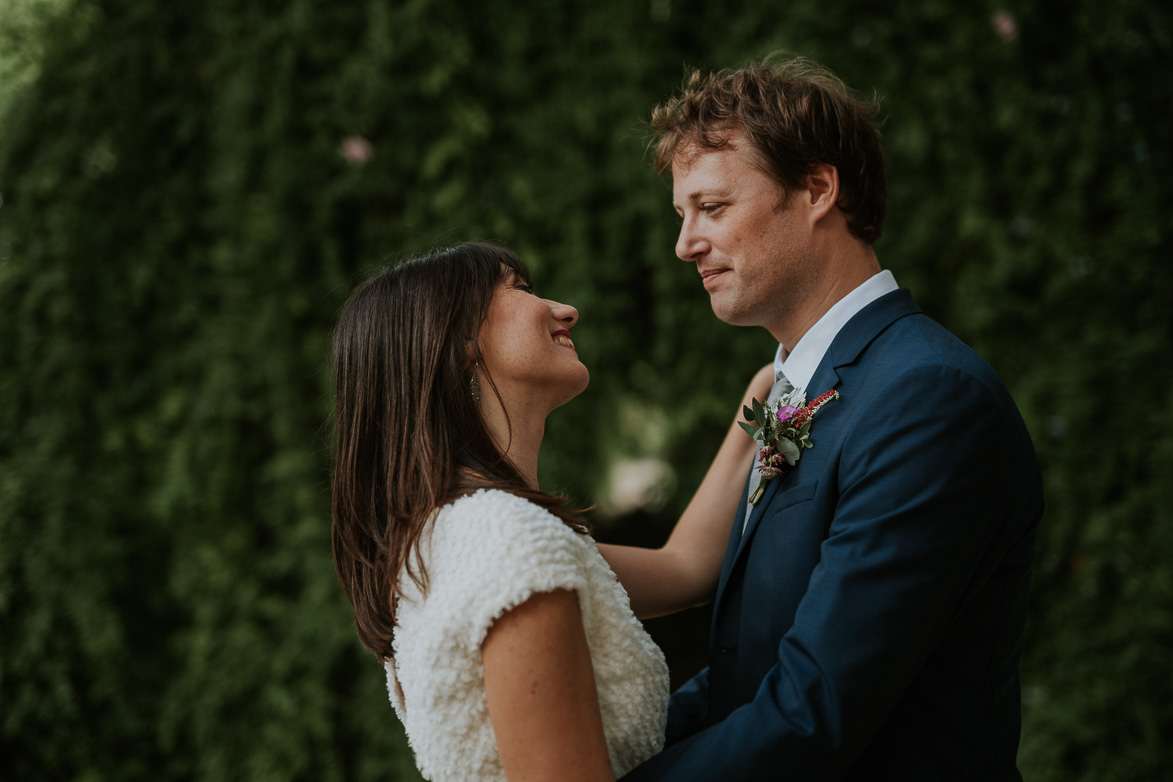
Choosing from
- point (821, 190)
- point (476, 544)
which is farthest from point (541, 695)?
point (821, 190)

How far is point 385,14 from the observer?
347cm

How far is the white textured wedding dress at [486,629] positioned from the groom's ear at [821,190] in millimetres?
969

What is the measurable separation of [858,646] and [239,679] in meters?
2.92

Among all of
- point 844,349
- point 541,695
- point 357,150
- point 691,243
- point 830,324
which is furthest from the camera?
point 357,150

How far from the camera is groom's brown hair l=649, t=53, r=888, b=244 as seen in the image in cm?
196

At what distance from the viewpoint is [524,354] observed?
177 centimetres

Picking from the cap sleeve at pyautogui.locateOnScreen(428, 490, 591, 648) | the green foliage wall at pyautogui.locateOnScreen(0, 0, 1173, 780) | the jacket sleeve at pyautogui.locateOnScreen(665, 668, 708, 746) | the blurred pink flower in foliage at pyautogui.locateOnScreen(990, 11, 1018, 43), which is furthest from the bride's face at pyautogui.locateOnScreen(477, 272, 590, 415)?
the blurred pink flower in foliage at pyautogui.locateOnScreen(990, 11, 1018, 43)

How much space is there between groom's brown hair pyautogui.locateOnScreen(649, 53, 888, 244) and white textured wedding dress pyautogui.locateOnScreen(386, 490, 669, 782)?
3.33 ft

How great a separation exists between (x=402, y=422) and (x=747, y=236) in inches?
35.4

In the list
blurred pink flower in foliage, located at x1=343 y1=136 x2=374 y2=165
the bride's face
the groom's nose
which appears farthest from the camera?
blurred pink flower in foliage, located at x1=343 y1=136 x2=374 y2=165

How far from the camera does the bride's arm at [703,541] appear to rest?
84.7 inches

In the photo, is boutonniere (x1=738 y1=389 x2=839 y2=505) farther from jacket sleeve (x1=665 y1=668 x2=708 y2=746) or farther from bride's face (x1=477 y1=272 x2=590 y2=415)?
jacket sleeve (x1=665 y1=668 x2=708 y2=746)

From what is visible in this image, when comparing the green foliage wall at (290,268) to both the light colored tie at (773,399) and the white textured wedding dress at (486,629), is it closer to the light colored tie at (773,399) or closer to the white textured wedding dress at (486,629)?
the light colored tie at (773,399)

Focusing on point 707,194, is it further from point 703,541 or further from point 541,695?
point 541,695
